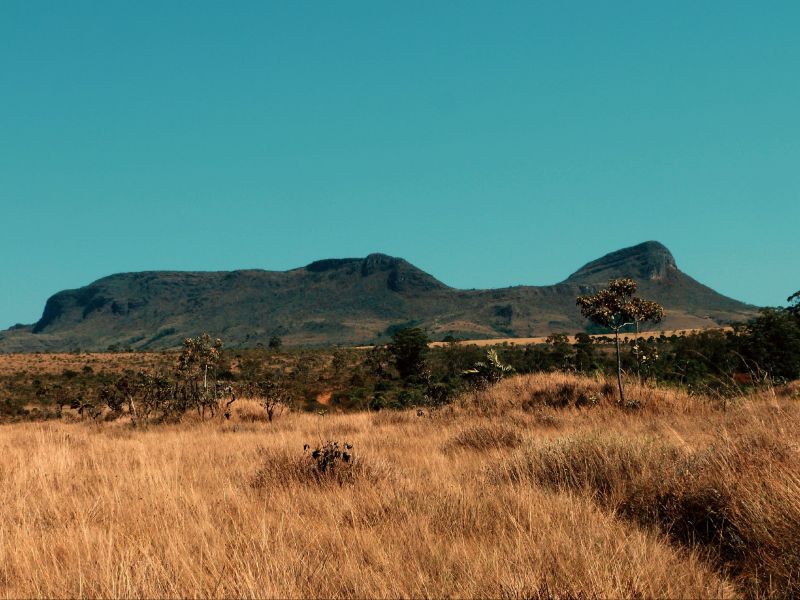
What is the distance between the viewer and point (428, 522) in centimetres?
478

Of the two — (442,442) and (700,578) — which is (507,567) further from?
(442,442)

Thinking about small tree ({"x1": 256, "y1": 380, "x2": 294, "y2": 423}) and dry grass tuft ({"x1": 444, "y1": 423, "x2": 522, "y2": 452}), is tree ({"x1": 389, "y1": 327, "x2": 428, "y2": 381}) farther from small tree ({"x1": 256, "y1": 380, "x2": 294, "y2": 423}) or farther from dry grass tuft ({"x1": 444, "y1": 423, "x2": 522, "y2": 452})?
dry grass tuft ({"x1": 444, "y1": 423, "x2": 522, "y2": 452})

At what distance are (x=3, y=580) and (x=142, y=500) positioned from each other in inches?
81.6

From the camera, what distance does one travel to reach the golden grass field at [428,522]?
3.54 meters

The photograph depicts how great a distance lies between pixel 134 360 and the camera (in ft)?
251

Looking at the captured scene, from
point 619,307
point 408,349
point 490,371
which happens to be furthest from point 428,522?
point 408,349

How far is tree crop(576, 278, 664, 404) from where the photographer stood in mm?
16766

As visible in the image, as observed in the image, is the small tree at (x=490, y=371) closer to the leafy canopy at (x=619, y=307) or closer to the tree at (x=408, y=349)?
the leafy canopy at (x=619, y=307)

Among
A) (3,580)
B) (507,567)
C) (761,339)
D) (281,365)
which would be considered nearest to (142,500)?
(3,580)

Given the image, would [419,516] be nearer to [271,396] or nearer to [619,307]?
[619,307]

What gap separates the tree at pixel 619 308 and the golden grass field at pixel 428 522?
7843 millimetres

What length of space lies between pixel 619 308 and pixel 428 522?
13743 millimetres

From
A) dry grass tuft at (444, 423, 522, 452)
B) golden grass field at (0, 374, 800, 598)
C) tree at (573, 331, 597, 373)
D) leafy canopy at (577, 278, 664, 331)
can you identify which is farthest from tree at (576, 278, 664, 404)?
golden grass field at (0, 374, 800, 598)

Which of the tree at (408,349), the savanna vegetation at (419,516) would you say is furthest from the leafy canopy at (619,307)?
the tree at (408,349)
